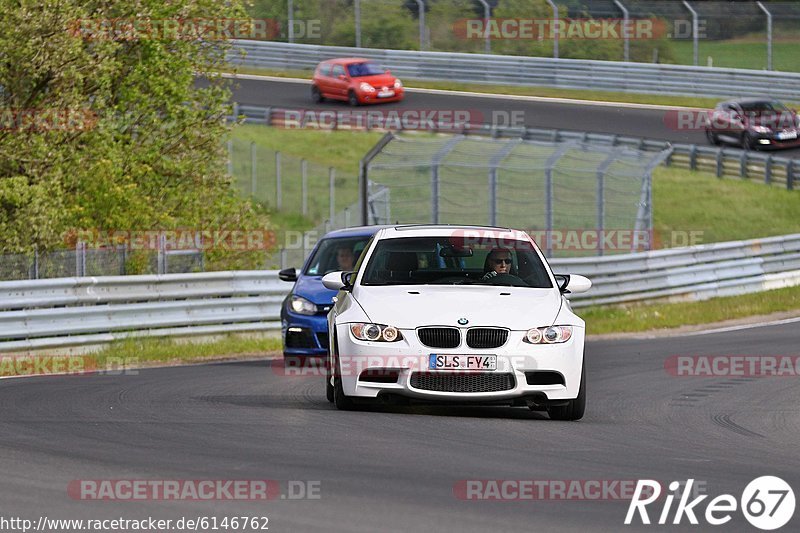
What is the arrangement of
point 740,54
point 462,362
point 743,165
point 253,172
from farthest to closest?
1. point 740,54
2. point 743,165
3. point 253,172
4. point 462,362

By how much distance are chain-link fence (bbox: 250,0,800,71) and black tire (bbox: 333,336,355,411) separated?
3386cm

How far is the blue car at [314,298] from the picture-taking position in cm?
1503

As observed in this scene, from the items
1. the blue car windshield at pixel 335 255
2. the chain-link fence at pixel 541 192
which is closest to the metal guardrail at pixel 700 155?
the chain-link fence at pixel 541 192

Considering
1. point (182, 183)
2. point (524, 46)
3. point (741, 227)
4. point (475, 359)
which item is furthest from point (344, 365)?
point (524, 46)

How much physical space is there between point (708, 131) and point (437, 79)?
1103 cm

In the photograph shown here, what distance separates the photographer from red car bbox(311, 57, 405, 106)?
45.8 metres

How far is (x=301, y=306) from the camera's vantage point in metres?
15.3

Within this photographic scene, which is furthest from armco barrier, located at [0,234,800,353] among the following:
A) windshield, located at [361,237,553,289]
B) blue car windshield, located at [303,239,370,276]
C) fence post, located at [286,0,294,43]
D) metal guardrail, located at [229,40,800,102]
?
fence post, located at [286,0,294,43]

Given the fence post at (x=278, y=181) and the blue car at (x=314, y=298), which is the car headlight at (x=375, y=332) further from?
the fence post at (x=278, y=181)

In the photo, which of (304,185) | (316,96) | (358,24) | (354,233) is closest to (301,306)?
(354,233)

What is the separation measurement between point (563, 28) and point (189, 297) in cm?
2978

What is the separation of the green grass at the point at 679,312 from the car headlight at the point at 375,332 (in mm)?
12311

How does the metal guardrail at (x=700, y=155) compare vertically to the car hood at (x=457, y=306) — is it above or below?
below

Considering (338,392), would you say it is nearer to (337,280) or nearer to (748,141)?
(337,280)
